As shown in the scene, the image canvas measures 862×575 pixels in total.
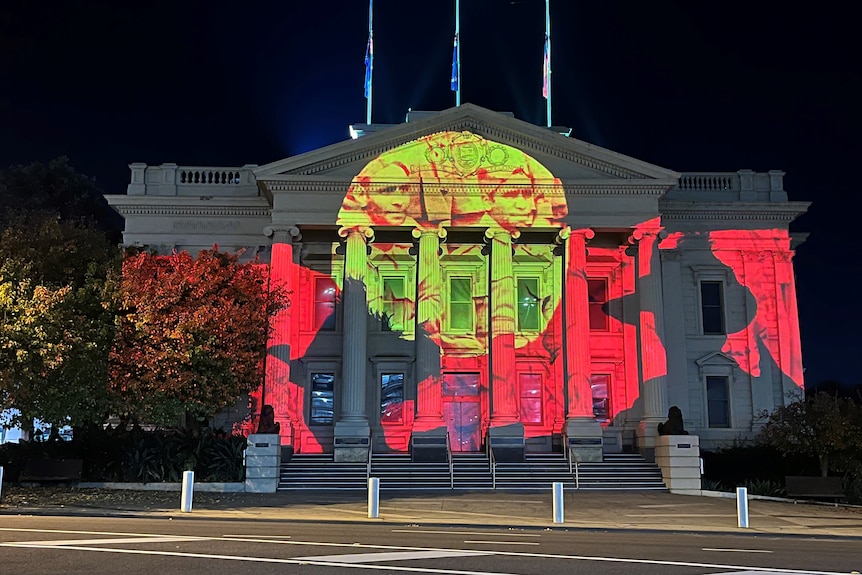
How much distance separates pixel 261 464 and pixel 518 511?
8.66 m

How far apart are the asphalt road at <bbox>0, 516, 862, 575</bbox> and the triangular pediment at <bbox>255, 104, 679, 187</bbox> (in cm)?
1825

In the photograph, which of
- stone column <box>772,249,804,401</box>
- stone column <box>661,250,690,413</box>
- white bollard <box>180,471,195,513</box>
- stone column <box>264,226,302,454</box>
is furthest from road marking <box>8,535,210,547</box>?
stone column <box>772,249,804,401</box>

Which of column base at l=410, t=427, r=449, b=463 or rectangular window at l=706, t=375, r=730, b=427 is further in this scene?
rectangular window at l=706, t=375, r=730, b=427

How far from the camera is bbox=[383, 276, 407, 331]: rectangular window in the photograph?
35.9 m

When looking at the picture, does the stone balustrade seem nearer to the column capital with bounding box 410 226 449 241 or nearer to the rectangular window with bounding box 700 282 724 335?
the column capital with bounding box 410 226 449 241

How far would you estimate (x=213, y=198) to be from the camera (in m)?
35.5

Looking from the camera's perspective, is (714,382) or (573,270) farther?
(714,382)

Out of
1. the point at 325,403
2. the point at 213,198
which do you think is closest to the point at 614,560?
the point at 325,403

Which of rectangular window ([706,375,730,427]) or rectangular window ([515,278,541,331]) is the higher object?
rectangular window ([515,278,541,331])

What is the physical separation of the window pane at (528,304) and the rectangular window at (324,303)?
25.5ft

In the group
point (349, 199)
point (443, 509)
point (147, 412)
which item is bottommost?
point (443, 509)

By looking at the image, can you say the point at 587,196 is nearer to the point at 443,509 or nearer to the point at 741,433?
the point at 741,433

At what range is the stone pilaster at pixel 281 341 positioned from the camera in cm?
3081

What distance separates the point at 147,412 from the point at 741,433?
23.4 metres
